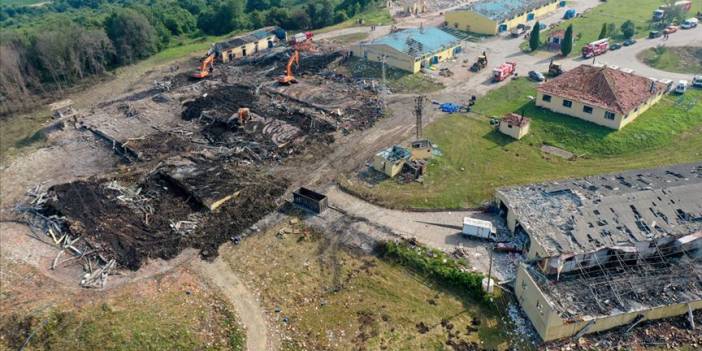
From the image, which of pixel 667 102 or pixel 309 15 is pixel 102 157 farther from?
pixel 667 102

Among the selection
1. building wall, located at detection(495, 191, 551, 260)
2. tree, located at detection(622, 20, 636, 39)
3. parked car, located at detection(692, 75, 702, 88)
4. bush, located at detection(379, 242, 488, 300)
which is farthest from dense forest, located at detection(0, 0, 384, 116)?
building wall, located at detection(495, 191, 551, 260)

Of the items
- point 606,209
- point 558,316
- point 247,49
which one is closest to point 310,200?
point 558,316

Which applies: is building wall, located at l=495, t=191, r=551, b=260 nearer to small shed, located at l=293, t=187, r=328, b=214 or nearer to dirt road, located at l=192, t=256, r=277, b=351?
small shed, located at l=293, t=187, r=328, b=214

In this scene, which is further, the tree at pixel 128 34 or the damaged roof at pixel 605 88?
the tree at pixel 128 34

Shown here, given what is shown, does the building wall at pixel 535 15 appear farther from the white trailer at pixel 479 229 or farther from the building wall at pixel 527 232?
the white trailer at pixel 479 229

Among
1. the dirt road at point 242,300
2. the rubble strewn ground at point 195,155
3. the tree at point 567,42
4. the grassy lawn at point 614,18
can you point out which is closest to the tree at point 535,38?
the tree at point 567,42

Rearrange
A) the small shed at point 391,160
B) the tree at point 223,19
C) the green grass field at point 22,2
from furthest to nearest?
the green grass field at point 22,2
the tree at point 223,19
the small shed at point 391,160
